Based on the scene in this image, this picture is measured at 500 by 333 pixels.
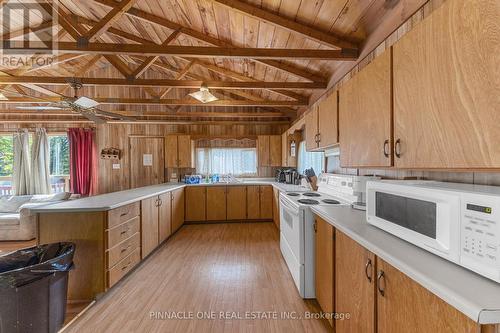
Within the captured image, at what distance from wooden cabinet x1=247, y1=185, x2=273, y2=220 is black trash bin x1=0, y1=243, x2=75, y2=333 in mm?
3307

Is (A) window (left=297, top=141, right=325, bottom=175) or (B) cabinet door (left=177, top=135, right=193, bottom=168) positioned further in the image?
(B) cabinet door (left=177, top=135, right=193, bottom=168)

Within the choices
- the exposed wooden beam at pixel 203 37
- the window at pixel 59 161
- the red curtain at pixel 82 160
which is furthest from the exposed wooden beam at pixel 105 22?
the window at pixel 59 161

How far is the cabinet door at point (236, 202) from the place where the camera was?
15.7ft

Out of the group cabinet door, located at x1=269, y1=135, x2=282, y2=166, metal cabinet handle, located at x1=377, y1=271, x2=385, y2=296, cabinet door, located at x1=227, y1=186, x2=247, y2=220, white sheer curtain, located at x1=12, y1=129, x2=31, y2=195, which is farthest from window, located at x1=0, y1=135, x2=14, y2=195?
metal cabinet handle, located at x1=377, y1=271, x2=385, y2=296

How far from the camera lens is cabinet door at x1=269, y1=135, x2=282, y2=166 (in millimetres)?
5223

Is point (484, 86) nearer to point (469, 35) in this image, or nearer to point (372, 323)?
point (469, 35)

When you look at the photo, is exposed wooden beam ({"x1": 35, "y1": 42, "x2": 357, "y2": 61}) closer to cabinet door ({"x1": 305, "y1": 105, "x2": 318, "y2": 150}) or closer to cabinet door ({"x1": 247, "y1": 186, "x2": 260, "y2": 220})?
cabinet door ({"x1": 305, "y1": 105, "x2": 318, "y2": 150})

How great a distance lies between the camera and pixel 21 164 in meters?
5.36

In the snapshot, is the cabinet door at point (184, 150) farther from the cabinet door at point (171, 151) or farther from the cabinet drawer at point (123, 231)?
the cabinet drawer at point (123, 231)

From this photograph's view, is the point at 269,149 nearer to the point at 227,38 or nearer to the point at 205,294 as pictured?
the point at 227,38

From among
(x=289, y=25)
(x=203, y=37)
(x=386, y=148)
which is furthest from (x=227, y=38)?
(x=386, y=148)

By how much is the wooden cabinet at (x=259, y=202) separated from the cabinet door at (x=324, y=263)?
9.26 feet

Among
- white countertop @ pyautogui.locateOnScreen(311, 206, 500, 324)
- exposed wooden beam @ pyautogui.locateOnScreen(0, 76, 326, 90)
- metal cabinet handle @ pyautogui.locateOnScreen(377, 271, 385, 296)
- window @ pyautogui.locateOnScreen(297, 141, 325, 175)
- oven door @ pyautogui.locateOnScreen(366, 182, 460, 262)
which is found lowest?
metal cabinet handle @ pyautogui.locateOnScreen(377, 271, 385, 296)

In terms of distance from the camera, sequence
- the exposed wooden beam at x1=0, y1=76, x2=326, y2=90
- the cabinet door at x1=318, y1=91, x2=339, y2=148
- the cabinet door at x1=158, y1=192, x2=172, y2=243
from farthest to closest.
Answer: the cabinet door at x1=158, y1=192, x2=172, y2=243
the exposed wooden beam at x1=0, y1=76, x2=326, y2=90
the cabinet door at x1=318, y1=91, x2=339, y2=148
